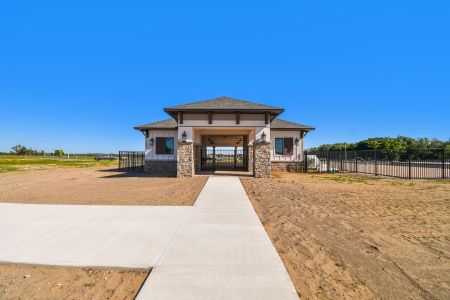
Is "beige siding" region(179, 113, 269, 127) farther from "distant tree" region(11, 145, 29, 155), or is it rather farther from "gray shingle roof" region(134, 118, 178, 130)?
"distant tree" region(11, 145, 29, 155)

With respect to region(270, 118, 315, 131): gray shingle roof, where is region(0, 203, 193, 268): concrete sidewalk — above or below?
below

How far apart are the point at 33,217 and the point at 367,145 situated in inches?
3139

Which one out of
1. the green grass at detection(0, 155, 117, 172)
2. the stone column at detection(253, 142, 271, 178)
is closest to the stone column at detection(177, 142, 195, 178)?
the stone column at detection(253, 142, 271, 178)

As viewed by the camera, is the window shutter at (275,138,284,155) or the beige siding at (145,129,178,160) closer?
the beige siding at (145,129,178,160)

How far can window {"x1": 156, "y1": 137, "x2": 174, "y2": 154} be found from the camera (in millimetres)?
20422

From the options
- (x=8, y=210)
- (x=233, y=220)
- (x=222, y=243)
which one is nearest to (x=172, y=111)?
(x=8, y=210)

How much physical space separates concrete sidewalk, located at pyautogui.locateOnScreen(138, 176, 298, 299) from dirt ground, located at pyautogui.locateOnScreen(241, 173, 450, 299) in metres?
0.35

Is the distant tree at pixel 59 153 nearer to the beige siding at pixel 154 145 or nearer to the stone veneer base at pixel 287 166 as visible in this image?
the beige siding at pixel 154 145

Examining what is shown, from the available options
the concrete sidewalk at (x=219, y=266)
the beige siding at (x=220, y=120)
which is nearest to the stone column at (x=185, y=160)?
the beige siding at (x=220, y=120)

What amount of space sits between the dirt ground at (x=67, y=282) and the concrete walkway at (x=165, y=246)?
144 millimetres

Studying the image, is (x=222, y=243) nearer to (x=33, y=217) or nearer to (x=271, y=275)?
(x=271, y=275)

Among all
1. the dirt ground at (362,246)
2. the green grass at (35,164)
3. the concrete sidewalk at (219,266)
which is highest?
the green grass at (35,164)

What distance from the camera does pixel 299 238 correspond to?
475 cm

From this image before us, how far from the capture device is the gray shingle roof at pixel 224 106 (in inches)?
585
